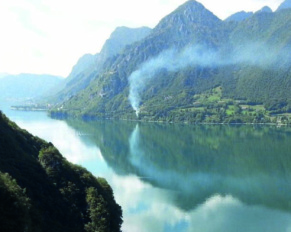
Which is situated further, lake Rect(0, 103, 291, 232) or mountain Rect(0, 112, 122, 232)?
lake Rect(0, 103, 291, 232)

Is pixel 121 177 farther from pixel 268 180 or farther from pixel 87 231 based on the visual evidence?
pixel 87 231

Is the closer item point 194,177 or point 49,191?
point 49,191

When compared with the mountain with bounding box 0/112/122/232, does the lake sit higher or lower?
lower

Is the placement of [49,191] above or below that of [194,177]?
above

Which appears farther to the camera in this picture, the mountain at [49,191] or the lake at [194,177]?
the lake at [194,177]
